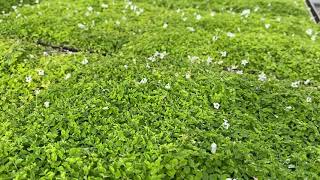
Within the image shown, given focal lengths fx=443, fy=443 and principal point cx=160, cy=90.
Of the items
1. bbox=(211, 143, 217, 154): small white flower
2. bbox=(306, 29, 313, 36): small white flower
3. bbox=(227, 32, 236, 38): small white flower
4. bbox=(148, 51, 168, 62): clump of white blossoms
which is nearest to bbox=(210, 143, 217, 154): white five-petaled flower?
bbox=(211, 143, 217, 154): small white flower

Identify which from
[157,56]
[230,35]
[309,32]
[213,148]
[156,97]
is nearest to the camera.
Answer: [213,148]

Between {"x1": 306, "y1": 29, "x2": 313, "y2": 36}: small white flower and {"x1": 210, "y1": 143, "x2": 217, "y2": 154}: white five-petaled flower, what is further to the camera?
{"x1": 306, "y1": 29, "x2": 313, "y2": 36}: small white flower

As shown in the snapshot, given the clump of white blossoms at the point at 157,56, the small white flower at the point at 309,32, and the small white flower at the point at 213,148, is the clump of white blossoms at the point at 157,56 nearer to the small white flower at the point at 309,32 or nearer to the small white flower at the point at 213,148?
the small white flower at the point at 213,148

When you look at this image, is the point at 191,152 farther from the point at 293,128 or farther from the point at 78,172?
the point at 293,128

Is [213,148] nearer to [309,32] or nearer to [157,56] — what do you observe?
[157,56]

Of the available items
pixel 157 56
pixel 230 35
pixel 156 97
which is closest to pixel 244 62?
pixel 230 35

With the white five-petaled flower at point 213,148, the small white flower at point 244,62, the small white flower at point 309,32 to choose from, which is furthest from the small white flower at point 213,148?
the small white flower at point 309,32

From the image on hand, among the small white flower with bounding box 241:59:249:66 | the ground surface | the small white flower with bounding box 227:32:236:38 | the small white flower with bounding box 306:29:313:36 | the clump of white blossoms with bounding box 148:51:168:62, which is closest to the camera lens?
the ground surface

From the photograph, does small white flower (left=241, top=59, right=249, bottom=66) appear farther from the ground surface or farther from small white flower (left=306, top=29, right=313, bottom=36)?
small white flower (left=306, top=29, right=313, bottom=36)
